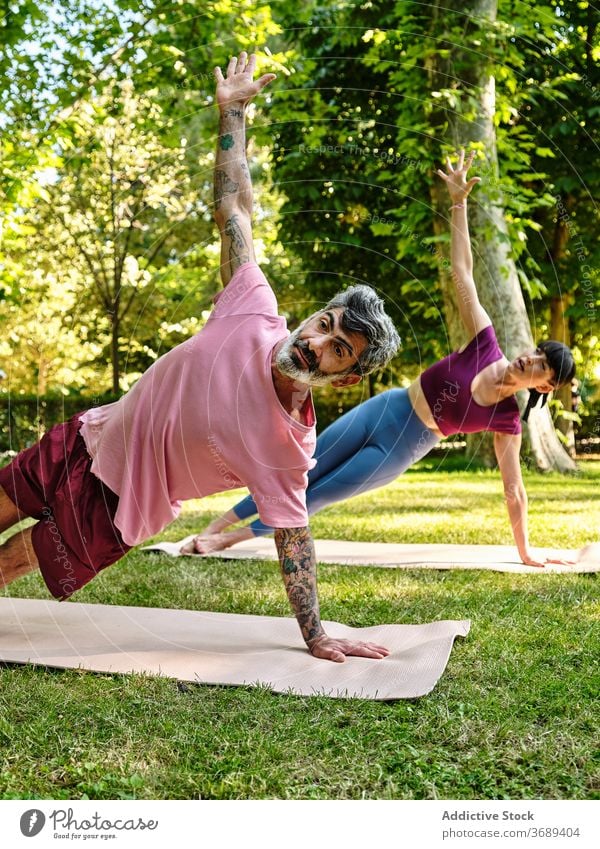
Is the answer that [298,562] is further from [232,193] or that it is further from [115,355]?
[115,355]

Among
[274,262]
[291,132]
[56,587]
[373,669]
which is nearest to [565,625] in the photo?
[373,669]

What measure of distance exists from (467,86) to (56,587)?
6414 mm

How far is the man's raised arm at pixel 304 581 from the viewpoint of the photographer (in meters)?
3.37

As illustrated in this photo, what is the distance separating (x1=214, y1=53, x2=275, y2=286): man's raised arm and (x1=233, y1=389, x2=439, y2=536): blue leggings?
178cm

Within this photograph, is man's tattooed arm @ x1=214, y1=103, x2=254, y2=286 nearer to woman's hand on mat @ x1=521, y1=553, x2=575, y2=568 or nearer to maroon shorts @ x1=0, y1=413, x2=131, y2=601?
maroon shorts @ x1=0, y1=413, x2=131, y2=601

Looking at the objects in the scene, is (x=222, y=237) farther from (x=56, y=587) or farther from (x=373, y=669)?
(x=373, y=669)

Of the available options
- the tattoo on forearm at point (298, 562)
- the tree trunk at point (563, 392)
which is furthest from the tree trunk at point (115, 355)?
the tree trunk at point (563, 392)

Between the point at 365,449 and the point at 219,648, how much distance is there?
1859mm

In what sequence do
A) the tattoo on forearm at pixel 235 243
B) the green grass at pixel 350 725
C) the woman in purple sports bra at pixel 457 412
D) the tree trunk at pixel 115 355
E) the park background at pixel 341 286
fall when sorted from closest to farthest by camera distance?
the green grass at pixel 350 725 < the park background at pixel 341 286 < the tattoo on forearm at pixel 235 243 < the woman in purple sports bra at pixel 457 412 < the tree trunk at pixel 115 355

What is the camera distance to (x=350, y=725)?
281cm

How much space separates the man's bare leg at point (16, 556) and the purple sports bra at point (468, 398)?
8.18 feet

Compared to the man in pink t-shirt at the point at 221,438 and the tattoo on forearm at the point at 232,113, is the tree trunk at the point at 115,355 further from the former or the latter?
the tattoo on forearm at the point at 232,113
